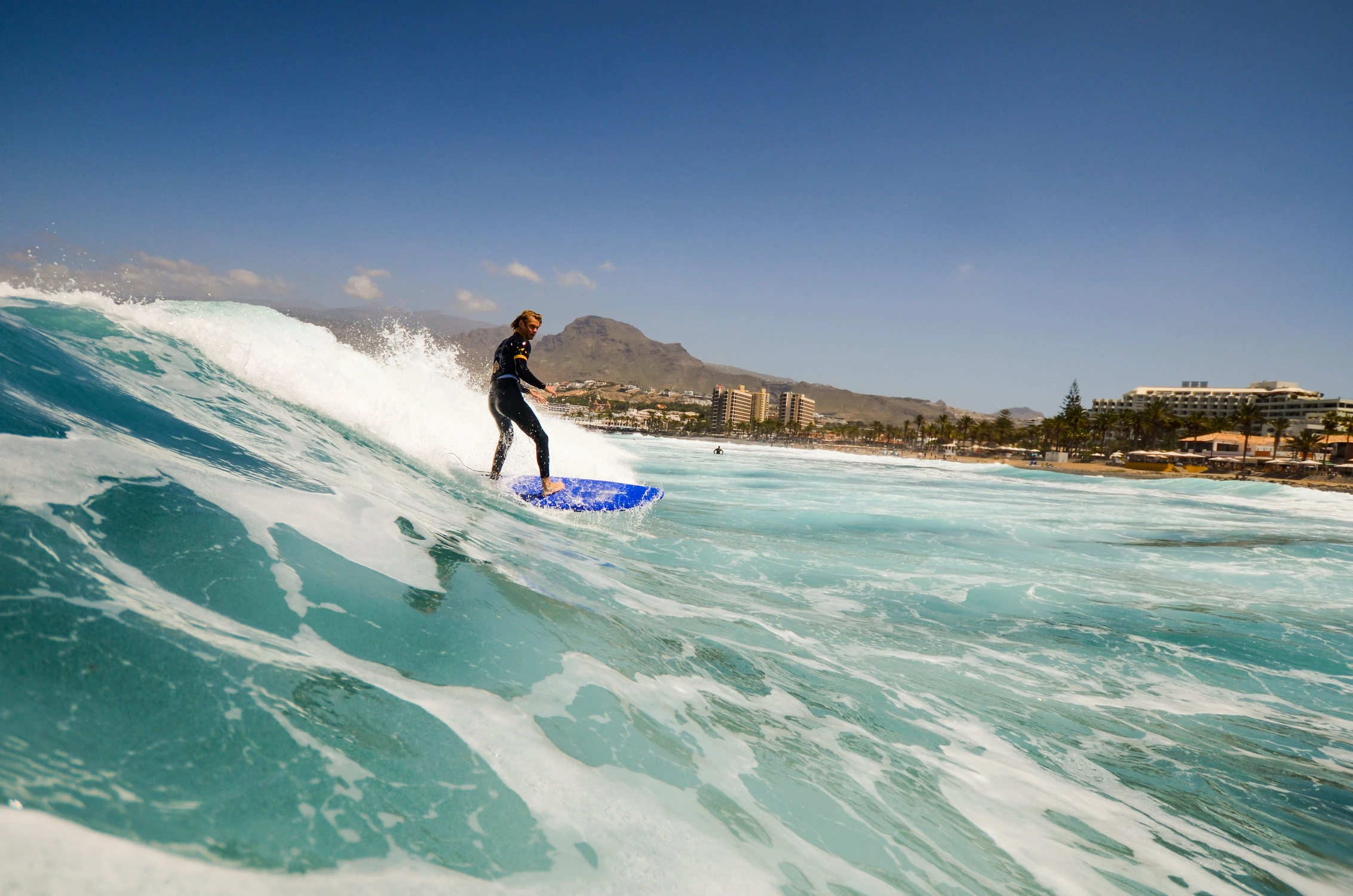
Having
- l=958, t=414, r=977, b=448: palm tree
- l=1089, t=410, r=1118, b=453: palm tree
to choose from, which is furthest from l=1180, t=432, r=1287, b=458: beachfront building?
l=958, t=414, r=977, b=448: palm tree

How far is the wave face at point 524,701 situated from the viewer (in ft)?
5.10

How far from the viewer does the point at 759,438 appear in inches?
6526

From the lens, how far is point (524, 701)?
2.52m

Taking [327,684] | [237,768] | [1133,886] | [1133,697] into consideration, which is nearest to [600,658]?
[327,684]

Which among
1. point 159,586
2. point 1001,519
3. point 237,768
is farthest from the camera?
point 1001,519

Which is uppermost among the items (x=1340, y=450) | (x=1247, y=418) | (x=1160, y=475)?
(x=1247, y=418)

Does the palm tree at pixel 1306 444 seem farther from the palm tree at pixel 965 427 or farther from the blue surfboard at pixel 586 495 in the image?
the blue surfboard at pixel 586 495

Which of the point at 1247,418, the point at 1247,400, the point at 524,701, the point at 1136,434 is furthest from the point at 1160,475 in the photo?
the point at 1247,400

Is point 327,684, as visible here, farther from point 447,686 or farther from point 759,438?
point 759,438

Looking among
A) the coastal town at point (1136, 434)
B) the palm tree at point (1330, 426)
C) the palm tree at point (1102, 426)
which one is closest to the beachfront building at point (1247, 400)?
the coastal town at point (1136, 434)

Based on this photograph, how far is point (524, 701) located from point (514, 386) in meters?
5.84

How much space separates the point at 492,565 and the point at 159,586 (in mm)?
2181

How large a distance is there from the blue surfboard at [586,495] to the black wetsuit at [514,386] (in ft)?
1.94

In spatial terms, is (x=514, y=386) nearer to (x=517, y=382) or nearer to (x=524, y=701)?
(x=517, y=382)
